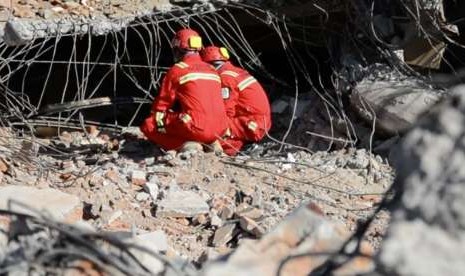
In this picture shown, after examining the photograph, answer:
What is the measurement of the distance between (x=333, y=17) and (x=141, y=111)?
277 cm

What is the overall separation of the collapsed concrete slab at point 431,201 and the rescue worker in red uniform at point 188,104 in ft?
20.0

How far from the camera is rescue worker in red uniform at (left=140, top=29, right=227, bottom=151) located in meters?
9.20

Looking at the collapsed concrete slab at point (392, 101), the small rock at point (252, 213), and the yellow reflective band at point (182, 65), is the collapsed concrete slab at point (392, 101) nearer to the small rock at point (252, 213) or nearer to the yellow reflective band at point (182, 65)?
the yellow reflective band at point (182, 65)

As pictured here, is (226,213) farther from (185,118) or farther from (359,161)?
(359,161)

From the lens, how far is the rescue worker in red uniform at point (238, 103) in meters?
9.68

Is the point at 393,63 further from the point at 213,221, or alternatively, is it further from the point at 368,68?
the point at 213,221

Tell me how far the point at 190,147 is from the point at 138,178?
834mm

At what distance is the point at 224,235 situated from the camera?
24.3 ft

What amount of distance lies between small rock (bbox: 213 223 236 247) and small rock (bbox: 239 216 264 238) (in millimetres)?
89

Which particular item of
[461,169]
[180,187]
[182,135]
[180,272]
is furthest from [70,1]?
[461,169]

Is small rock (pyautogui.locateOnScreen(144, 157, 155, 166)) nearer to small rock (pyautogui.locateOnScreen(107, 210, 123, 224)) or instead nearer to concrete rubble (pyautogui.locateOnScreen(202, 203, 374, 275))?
small rock (pyautogui.locateOnScreen(107, 210, 123, 224))

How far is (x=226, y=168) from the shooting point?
8.91m

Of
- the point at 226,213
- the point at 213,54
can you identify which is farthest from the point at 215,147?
the point at 226,213

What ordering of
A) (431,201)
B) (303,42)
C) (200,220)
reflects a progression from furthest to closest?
(303,42) < (200,220) < (431,201)
